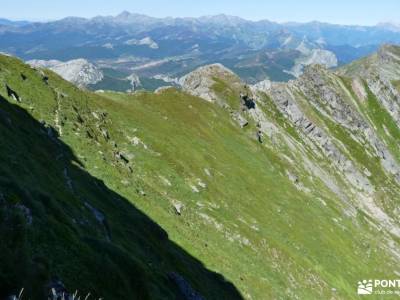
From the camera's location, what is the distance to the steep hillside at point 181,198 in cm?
2492

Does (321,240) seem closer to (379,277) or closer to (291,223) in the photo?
(291,223)

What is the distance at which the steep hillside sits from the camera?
81.8 ft

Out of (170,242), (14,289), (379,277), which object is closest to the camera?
(14,289)

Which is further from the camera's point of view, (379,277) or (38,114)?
(379,277)

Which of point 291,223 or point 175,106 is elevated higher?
point 175,106

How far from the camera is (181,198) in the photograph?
6569 centimetres

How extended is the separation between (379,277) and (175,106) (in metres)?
56.4

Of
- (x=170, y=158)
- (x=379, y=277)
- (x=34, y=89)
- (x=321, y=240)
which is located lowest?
(x=379, y=277)

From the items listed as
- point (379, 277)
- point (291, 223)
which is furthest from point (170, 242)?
point (379, 277)

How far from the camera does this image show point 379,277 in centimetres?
9056

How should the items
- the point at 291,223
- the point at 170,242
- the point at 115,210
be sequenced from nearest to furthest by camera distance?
the point at 115,210
the point at 170,242
the point at 291,223

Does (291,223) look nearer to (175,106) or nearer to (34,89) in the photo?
(175,106)

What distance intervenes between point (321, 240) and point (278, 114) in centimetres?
6894

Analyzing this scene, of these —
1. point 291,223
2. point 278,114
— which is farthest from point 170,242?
point 278,114
